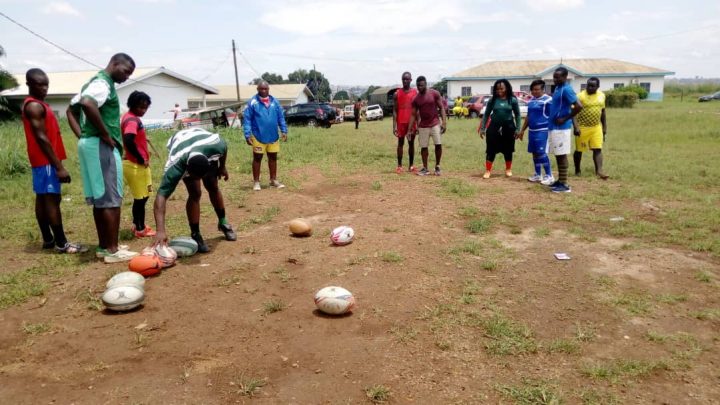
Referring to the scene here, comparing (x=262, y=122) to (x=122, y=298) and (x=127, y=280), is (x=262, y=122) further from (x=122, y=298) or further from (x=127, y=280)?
(x=122, y=298)

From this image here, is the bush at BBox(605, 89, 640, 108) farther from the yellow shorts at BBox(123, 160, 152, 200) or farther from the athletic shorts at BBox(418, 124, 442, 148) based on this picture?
the yellow shorts at BBox(123, 160, 152, 200)

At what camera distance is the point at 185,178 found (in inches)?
201

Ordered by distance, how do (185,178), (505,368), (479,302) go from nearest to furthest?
(505,368)
(479,302)
(185,178)

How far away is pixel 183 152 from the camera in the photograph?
16.2 feet

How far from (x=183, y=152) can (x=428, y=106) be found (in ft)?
17.9

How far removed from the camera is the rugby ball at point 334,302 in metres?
3.94

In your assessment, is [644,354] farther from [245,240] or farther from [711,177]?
[711,177]

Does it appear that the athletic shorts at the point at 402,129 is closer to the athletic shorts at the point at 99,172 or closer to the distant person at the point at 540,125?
the distant person at the point at 540,125

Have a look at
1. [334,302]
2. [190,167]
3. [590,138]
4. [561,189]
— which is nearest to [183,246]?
[190,167]

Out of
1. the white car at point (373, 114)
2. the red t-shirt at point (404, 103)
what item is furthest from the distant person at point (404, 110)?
the white car at point (373, 114)

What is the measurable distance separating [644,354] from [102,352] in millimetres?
3685

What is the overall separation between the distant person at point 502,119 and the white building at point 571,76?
41508 mm

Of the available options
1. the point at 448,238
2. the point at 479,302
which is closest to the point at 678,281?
the point at 479,302

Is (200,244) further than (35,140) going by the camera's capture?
Yes
